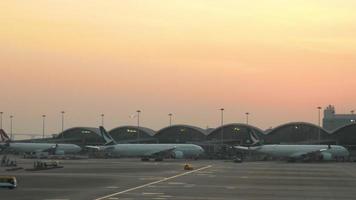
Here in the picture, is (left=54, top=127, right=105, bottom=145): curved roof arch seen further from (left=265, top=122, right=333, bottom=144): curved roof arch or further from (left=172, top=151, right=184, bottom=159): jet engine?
(left=172, top=151, right=184, bottom=159): jet engine

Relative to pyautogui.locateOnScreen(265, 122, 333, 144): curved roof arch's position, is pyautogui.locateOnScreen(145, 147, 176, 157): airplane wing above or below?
below

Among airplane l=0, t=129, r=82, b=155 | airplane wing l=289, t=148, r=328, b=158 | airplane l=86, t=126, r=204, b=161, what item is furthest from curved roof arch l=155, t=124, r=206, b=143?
airplane wing l=289, t=148, r=328, b=158

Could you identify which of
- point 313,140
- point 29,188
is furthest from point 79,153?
point 29,188

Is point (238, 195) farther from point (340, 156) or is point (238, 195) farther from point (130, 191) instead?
point (340, 156)

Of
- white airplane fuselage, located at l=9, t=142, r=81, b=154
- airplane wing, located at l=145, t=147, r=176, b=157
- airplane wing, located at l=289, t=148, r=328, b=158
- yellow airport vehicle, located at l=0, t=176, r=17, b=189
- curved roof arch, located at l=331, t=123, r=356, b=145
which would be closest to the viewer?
yellow airport vehicle, located at l=0, t=176, r=17, b=189

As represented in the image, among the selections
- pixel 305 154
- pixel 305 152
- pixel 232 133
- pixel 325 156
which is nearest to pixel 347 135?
pixel 232 133

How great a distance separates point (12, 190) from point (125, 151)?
95.3 meters

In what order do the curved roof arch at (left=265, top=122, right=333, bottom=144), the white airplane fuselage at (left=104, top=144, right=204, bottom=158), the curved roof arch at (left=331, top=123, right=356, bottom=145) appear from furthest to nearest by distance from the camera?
the curved roof arch at (left=265, top=122, right=333, bottom=144) < the curved roof arch at (left=331, top=123, right=356, bottom=145) < the white airplane fuselage at (left=104, top=144, right=204, bottom=158)

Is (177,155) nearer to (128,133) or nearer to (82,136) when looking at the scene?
(128,133)

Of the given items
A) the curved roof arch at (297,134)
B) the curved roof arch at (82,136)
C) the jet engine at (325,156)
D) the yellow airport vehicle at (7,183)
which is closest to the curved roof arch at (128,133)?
the curved roof arch at (82,136)

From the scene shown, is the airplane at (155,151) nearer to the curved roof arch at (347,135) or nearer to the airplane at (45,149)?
the airplane at (45,149)

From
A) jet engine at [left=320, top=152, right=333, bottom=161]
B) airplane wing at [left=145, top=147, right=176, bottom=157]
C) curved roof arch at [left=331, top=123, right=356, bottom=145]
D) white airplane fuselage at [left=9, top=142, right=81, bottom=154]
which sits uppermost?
curved roof arch at [left=331, top=123, right=356, bottom=145]

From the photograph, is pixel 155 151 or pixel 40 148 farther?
pixel 40 148

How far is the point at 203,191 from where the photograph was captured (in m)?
35.8
